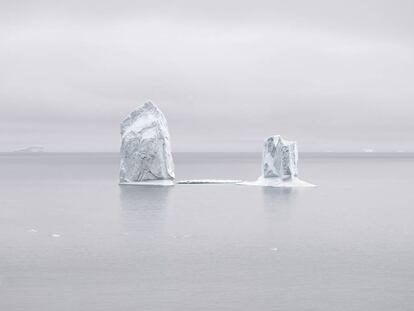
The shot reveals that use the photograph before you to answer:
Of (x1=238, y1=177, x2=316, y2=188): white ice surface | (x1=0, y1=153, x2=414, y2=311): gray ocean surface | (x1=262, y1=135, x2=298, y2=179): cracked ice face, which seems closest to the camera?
(x1=0, y1=153, x2=414, y2=311): gray ocean surface

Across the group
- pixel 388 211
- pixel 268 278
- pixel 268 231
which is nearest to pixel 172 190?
pixel 388 211

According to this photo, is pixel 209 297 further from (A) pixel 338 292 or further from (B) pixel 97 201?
(B) pixel 97 201

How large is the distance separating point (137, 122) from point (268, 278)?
49418 millimetres

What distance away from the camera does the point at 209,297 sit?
25.4 metres

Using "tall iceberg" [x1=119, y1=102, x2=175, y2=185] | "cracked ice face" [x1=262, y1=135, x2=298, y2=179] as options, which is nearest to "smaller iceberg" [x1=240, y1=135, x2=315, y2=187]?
"cracked ice face" [x1=262, y1=135, x2=298, y2=179]

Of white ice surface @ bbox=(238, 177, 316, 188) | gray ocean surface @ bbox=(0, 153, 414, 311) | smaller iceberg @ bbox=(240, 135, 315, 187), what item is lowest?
gray ocean surface @ bbox=(0, 153, 414, 311)

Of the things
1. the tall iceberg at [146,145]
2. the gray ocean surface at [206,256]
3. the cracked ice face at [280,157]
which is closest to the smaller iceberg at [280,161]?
the cracked ice face at [280,157]

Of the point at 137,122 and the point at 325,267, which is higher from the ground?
the point at 137,122

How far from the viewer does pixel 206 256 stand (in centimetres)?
3416

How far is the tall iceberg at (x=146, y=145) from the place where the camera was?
7362cm

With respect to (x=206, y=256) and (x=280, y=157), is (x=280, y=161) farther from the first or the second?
(x=206, y=256)

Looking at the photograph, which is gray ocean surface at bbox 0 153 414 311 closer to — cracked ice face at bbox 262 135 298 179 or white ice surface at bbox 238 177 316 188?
cracked ice face at bbox 262 135 298 179

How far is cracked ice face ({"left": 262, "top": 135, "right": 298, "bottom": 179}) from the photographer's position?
72.3m

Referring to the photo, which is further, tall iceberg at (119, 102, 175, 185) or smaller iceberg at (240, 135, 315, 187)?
tall iceberg at (119, 102, 175, 185)
